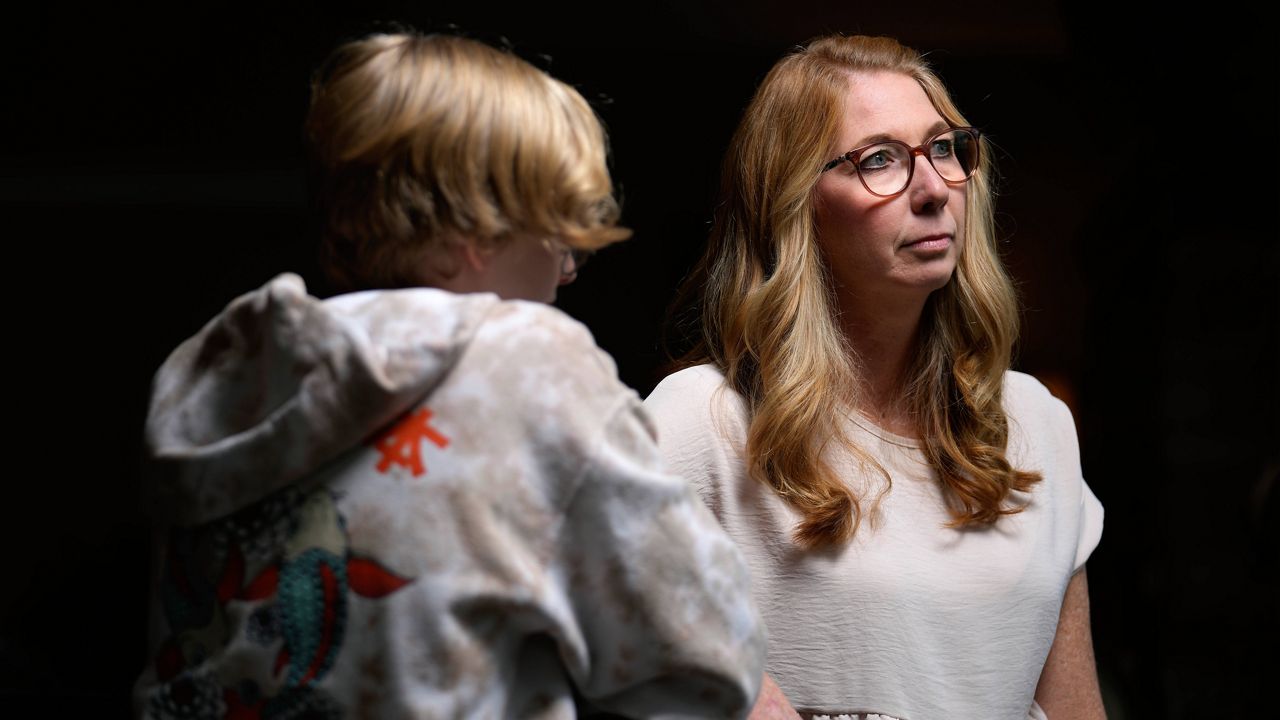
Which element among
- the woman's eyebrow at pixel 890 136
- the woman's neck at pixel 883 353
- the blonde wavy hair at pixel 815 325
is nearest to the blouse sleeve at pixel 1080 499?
the blonde wavy hair at pixel 815 325

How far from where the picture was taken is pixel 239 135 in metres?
2.37

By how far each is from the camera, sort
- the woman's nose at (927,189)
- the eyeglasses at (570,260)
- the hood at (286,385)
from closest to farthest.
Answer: the hood at (286,385), the eyeglasses at (570,260), the woman's nose at (927,189)

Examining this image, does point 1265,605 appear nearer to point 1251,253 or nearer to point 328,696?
point 1251,253

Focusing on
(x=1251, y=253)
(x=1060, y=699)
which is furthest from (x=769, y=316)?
(x=1251, y=253)

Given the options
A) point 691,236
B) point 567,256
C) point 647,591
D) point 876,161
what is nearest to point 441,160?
Answer: point 567,256

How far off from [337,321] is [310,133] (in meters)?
0.32

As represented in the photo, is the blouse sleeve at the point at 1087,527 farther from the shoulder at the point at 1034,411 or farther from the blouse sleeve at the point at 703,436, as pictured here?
the blouse sleeve at the point at 703,436

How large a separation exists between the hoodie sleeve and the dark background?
3.77 feet

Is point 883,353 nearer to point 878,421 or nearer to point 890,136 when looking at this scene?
point 878,421

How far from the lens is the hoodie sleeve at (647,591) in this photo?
129 centimetres

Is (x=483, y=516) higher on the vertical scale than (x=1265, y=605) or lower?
higher

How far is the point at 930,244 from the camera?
209cm

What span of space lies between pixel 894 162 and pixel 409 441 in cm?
108

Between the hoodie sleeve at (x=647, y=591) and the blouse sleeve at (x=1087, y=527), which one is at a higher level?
the hoodie sleeve at (x=647, y=591)
